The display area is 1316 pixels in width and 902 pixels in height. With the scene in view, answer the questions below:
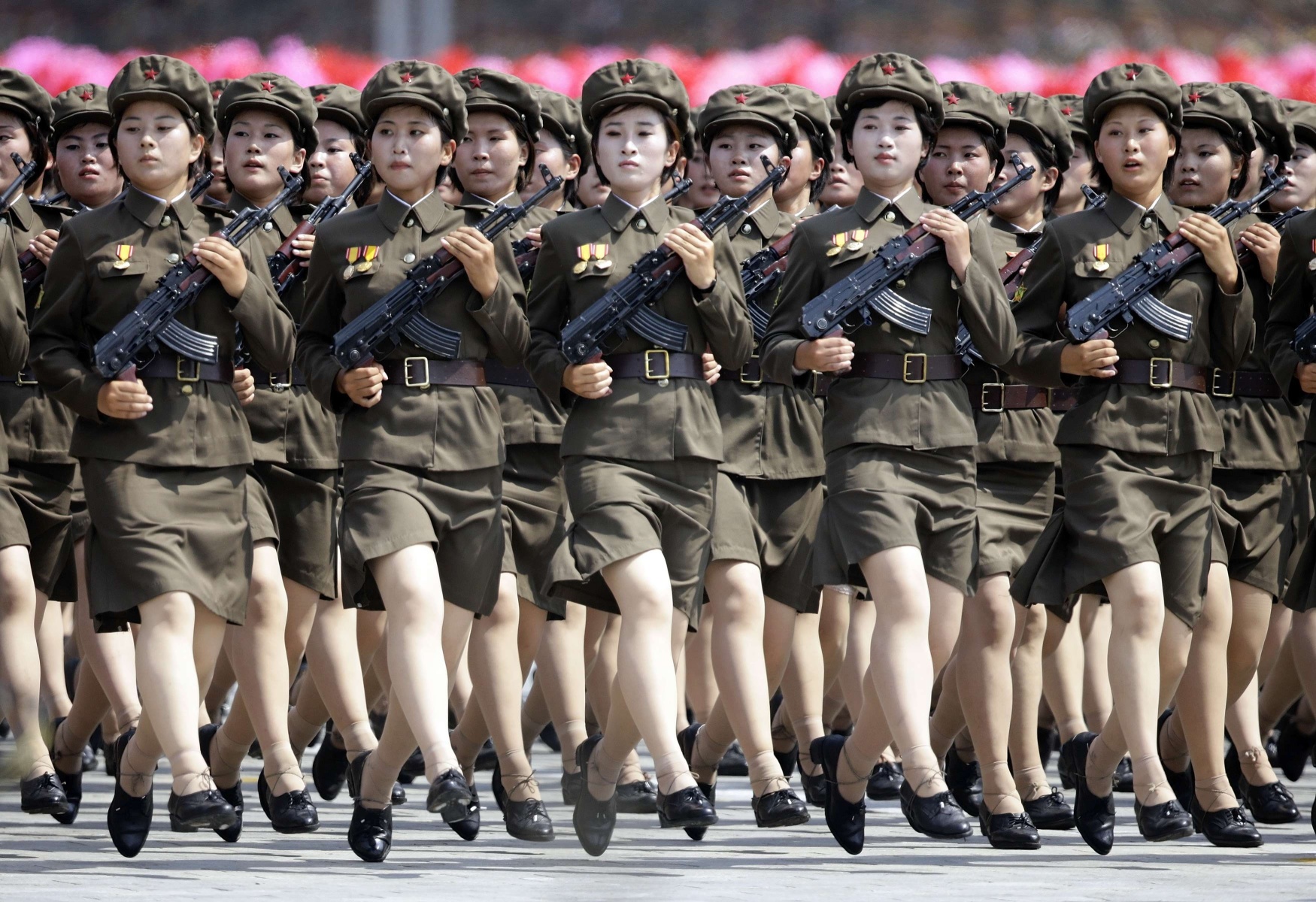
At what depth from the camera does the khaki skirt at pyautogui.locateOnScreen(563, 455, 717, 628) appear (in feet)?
17.7

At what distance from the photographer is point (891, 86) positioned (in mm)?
5625

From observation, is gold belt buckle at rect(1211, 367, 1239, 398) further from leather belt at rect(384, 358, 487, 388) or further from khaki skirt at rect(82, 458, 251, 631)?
khaki skirt at rect(82, 458, 251, 631)

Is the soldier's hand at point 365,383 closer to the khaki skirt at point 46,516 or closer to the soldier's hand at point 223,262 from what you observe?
the soldier's hand at point 223,262

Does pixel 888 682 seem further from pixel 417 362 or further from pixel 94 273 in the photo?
pixel 94 273

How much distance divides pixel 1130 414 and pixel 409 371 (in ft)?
6.31

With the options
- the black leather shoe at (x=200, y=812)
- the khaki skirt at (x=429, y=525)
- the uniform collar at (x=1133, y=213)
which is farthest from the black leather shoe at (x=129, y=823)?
the uniform collar at (x=1133, y=213)

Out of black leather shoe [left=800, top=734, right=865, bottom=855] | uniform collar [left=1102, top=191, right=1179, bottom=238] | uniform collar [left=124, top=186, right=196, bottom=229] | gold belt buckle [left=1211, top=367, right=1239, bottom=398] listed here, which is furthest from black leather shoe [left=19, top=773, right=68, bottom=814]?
gold belt buckle [left=1211, top=367, right=1239, bottom=398]

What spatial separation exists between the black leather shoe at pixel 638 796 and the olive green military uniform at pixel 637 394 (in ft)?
1.56

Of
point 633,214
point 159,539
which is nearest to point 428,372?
point 633,214

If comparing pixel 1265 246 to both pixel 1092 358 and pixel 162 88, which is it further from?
pixel 162 88

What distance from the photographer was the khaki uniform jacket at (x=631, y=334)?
5.55 m

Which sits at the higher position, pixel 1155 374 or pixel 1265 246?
pixel 1265 246

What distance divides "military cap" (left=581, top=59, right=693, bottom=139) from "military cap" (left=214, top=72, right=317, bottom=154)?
128 cm

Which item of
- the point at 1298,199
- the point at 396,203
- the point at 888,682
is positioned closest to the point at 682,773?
the point at 888,682
